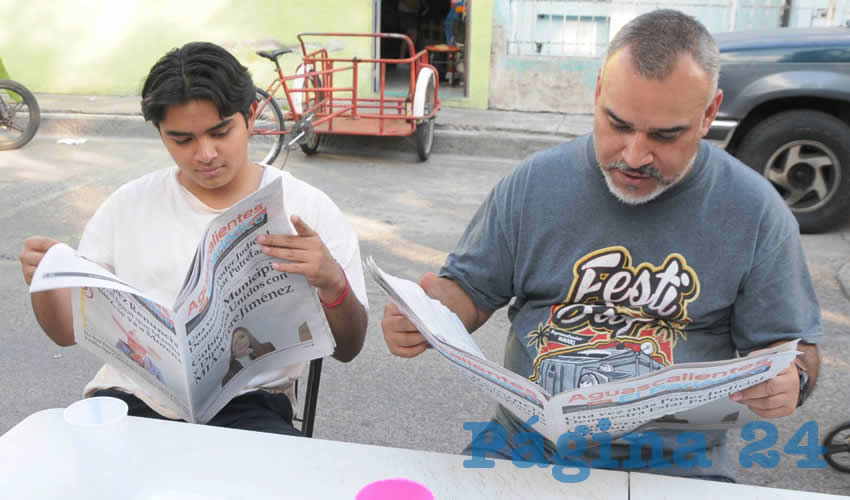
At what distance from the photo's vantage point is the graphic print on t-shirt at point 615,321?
67.1 inches

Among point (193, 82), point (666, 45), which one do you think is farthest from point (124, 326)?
point (666, 45)

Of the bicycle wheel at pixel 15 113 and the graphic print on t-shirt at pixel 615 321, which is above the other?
the graphic print on t-shirt at pixel 615 321

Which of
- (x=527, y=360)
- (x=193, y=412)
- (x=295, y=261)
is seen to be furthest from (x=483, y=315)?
(x=193, y=412)

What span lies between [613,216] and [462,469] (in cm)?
68

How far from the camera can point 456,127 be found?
7.63 metres

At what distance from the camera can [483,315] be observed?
6.33ft

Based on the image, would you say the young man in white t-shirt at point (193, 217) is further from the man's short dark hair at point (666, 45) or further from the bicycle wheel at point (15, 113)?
the bicycle wheel at point (15, 113)

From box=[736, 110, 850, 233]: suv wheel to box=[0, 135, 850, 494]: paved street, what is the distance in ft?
0.63

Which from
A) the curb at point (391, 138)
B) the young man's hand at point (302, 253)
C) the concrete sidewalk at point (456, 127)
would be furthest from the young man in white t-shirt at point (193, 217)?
the concrete sidewalk at point (456, 127)

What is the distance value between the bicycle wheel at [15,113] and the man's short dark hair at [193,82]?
5869 mm

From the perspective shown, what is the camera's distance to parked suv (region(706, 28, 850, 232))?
489 centimetres

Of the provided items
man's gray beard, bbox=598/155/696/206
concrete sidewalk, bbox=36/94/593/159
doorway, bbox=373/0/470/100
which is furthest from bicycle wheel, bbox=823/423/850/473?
doorway, bbox=373/0/470/100

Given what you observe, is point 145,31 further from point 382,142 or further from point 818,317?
point 818,317

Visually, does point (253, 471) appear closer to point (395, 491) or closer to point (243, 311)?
point (395, 491)
